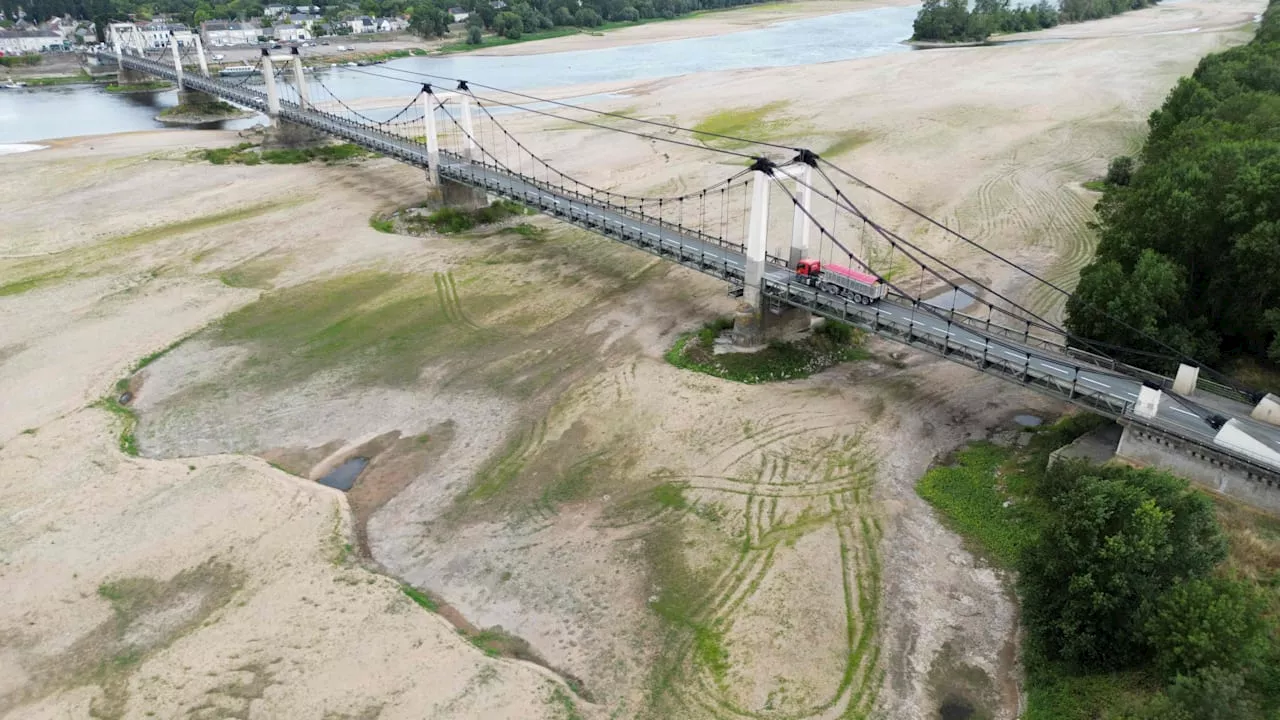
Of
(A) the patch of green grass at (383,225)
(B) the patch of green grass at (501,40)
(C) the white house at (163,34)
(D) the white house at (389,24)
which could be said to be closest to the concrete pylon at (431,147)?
(A) the patch of green grass at (383,225)

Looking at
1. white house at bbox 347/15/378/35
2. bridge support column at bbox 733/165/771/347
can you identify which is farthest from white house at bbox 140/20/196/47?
bridge support column at bbox 733/165/771/347

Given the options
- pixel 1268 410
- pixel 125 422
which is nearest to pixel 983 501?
pixel 1268 410

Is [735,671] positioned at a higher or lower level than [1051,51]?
lower

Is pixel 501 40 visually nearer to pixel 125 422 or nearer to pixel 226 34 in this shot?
pixel 226 34

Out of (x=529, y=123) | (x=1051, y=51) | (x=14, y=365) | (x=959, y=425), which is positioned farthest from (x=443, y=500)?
(x=1051, y=51)

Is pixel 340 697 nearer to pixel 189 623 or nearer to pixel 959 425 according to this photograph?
pixel 189 623

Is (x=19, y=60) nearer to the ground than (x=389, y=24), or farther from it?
nearer to the ground
